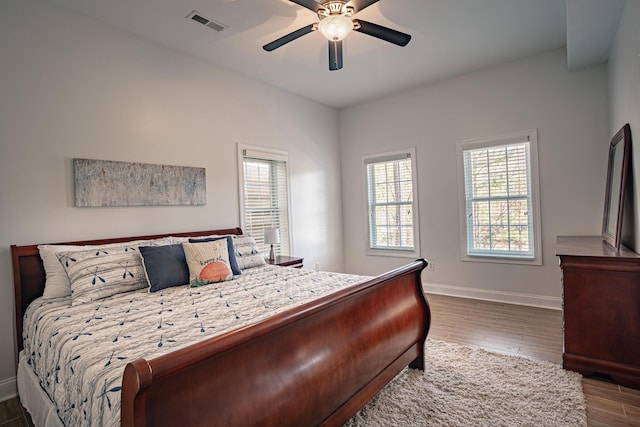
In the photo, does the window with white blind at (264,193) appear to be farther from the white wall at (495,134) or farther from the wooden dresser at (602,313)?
the wooden dresser at (602,313)

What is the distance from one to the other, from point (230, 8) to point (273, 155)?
1895 mm

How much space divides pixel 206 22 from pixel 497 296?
14.1 ft

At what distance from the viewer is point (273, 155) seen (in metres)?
4.43

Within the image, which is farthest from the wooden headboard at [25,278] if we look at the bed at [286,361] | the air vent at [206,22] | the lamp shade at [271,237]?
the air vent at [206,22]

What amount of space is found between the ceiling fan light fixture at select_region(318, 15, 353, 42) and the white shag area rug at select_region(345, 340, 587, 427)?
96.4 inches

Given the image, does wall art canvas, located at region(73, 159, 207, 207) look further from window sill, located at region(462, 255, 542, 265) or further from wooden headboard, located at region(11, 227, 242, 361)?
window sill, located at region(462, 255, 542, 265)

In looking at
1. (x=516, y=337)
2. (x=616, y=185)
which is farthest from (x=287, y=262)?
(x=616, y=185)

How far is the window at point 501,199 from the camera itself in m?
3.97

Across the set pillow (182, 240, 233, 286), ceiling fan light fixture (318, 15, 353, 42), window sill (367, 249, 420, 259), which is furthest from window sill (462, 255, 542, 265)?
ceiling fan light fixture (318, 15, 353, 42)

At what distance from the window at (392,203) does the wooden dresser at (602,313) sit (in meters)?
2.45

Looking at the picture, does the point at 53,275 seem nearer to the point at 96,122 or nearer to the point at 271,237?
the point at 96,122

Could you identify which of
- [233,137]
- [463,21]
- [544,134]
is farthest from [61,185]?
[544,134]

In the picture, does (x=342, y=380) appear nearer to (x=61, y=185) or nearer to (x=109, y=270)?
(x=109, y=270)

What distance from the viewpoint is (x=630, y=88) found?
95.6 inches
